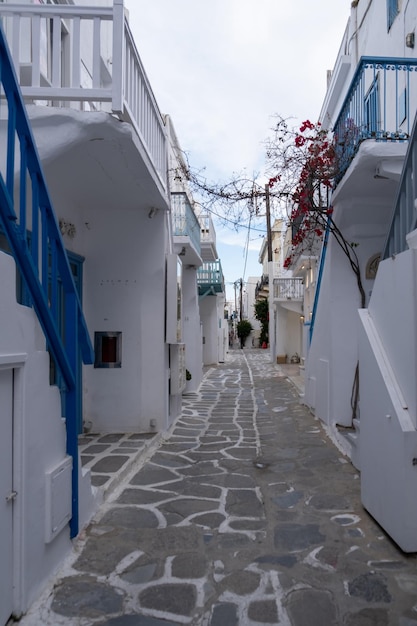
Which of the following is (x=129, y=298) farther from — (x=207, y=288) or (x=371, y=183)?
(x=207, y=288)

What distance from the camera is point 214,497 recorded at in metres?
4.89

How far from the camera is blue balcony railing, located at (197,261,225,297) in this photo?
19.3m

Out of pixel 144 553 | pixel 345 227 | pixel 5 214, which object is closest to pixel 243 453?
pixel 144 553

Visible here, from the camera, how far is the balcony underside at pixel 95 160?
4527mm

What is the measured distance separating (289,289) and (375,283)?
1896cm

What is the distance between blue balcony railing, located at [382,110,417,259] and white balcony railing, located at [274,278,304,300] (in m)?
18.7

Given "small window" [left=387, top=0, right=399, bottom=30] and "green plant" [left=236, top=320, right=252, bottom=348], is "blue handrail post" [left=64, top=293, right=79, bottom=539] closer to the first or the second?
"small window" [left=387, top=0, right=399, bottom=30]

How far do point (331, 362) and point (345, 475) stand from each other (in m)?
2.11

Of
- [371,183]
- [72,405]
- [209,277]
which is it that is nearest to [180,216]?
[371,183]

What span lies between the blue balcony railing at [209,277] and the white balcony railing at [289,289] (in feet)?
15.2

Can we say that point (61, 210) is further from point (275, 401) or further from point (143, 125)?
point (275, 401)

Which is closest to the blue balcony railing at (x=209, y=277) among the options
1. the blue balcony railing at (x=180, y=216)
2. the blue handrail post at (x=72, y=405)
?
the blue balcony railing at (x=180, y=216)

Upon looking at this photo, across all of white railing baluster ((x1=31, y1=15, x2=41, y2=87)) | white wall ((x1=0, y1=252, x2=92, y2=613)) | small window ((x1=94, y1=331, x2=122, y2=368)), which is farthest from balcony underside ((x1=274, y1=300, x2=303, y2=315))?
white wall ((x1=0, y1=252, x2=92, y2=613))

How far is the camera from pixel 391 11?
7.86 m
